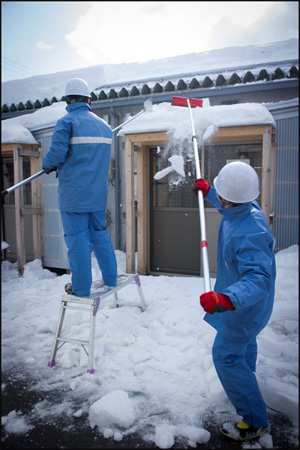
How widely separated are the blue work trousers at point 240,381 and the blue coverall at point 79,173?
1542mm

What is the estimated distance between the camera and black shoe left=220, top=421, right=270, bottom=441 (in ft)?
7.32

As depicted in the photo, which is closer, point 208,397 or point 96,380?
point 208,397

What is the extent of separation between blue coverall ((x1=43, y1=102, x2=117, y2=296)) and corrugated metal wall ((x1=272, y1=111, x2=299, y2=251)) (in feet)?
10.5

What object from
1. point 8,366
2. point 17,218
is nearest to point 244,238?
point 8,366

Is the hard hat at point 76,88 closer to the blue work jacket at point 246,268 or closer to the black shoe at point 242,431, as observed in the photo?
the blue work jacket at point 246,268

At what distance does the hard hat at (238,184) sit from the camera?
2.21 meters

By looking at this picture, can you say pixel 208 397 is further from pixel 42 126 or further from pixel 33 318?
pixel 42 126

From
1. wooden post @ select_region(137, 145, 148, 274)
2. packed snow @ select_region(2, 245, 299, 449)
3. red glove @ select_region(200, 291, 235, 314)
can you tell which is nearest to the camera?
red glove @ select_region(200, 291, 235, 314)

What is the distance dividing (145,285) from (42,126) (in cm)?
336

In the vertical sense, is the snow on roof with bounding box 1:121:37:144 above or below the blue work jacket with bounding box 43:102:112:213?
above

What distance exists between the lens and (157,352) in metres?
3.27

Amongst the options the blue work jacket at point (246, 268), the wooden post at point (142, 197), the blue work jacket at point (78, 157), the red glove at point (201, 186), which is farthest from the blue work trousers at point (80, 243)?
the wooden post at point (142, 197)

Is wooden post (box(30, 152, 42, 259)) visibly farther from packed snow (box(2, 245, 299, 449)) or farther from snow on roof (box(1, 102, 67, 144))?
packed snow (box(2, 245, 299, 449))

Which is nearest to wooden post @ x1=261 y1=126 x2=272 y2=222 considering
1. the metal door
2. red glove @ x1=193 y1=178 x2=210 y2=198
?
the metal door
